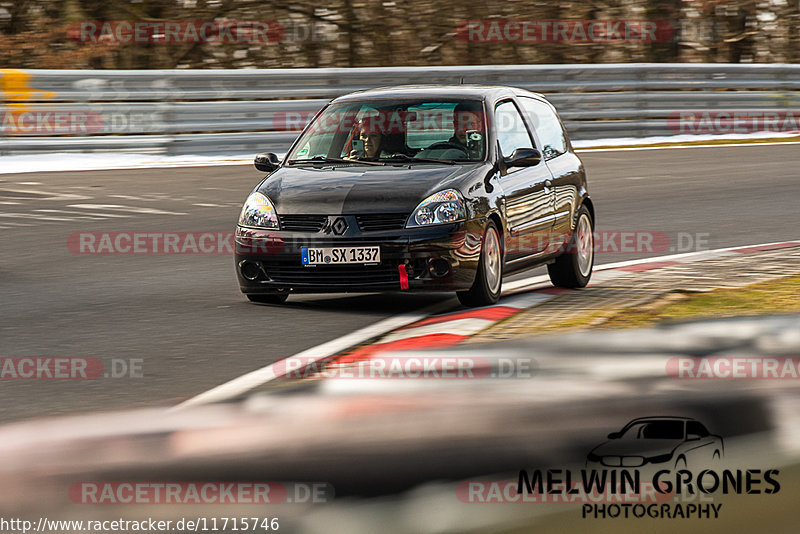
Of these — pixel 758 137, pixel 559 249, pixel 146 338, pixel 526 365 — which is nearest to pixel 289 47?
pixel 758 137

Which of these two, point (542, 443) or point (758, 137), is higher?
point (542, 443)

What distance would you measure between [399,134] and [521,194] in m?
0.94

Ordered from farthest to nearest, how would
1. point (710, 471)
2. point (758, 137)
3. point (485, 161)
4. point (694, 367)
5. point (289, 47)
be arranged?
1. point (289, 47)
2. point (758, 137)
3. point (485, 161)
4. point (694, 367)
5. point (710, 471)

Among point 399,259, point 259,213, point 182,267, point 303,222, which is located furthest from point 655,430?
point 182,267

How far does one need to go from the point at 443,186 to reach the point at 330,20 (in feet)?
56.0

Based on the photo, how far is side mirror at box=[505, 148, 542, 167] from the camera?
375 inches

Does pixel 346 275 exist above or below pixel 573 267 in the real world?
above

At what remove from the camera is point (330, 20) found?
25547 millimetres

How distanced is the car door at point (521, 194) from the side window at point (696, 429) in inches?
224

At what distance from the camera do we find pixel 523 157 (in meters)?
9.52

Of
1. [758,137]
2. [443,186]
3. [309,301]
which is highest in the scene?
[443,186]

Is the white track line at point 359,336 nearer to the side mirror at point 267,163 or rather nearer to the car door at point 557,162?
the car door at point 557,162

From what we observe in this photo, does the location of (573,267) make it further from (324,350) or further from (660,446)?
(660,446)

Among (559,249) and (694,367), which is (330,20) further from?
(694,367)
